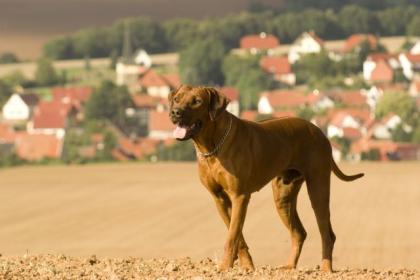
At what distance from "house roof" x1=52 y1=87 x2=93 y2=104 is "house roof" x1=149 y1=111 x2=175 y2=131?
10.1m

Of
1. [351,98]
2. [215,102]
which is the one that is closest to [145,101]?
[351,98]

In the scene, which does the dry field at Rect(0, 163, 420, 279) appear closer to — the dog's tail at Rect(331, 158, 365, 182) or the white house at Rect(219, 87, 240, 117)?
the dog's tail at Rect(331, 158, 365, 182)

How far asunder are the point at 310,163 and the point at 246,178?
1.37m

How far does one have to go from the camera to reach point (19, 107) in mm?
186125

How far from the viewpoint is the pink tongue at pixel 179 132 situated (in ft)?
43.5

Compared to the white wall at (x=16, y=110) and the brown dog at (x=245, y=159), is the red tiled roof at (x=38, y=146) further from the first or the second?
the brown dog at (x=245, y=159)

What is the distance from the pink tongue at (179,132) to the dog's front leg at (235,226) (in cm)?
100

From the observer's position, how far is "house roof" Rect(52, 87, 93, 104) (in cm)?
17825

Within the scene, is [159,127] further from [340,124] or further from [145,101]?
[340,124]

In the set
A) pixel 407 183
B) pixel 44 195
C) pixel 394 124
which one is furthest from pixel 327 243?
pixel 394 124

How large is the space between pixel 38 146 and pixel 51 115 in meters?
36.5

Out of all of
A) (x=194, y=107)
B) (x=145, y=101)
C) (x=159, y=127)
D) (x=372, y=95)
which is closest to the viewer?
(x=194, y=107)

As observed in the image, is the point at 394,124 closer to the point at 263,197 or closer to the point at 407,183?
the point at 407,183

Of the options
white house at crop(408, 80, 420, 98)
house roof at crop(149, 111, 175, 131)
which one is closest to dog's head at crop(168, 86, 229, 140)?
house roof at crop(149, 111, 175, 131)
